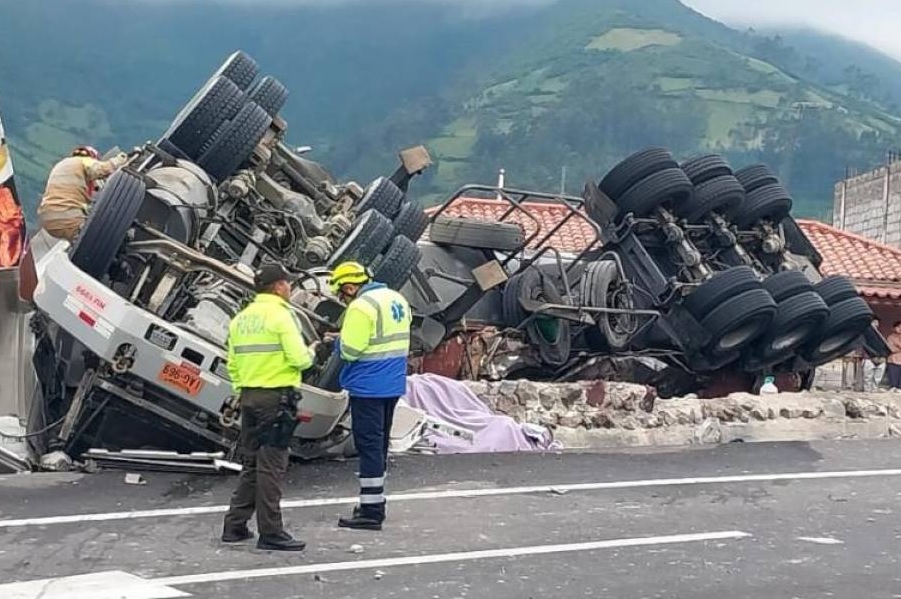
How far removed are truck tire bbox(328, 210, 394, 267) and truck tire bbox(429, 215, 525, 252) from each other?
9.57 feet

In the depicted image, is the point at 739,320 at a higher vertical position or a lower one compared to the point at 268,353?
higher

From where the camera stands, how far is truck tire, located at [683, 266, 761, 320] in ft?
45.2

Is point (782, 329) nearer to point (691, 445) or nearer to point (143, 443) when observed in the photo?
point (691, 445)

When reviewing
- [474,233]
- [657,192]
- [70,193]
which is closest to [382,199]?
[474,233]

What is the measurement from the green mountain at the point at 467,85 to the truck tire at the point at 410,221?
51.6m

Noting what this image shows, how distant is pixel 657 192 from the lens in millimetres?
14258

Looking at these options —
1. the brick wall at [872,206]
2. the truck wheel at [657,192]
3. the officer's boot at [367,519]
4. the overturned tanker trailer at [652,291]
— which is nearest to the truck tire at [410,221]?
the overturned tanker trailer at [652,291]

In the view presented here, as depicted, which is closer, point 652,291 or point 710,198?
point 652,291

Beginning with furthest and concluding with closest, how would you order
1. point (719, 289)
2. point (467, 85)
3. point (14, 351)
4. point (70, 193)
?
1. point (467, 85)
2. point (719, 289)
3. point (70, 193)
4. point (14, 351)

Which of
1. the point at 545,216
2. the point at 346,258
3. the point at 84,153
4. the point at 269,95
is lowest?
the point at 346,258

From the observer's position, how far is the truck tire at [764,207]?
15.0m

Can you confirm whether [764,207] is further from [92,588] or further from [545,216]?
[92,588]

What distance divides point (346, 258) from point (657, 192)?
543 cm

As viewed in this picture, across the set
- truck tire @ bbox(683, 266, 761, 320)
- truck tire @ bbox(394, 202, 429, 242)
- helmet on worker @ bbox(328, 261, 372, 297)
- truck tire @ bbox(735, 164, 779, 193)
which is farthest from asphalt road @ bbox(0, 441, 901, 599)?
truck tire @ bbox(735, 164, 779, 193)
